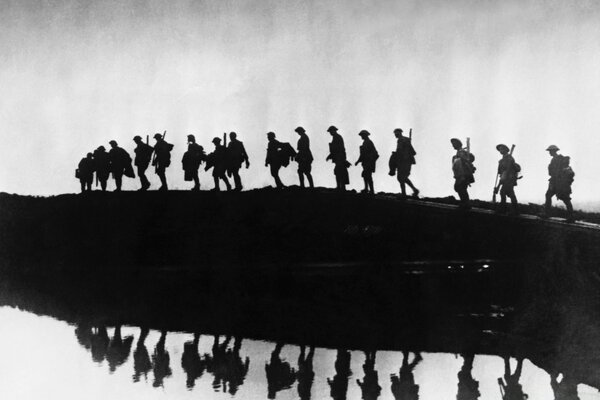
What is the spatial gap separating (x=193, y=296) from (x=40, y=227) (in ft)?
48.8

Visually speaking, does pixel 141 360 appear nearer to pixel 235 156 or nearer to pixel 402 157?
pixel 402 157

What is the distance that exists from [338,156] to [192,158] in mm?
6780

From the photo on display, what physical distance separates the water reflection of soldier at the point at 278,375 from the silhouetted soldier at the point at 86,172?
23802 millimetres

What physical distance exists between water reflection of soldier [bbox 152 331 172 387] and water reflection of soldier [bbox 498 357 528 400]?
4789 millimetres

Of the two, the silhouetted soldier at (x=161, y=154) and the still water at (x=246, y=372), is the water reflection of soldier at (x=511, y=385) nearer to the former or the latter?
the still water at (x=246, y=372)

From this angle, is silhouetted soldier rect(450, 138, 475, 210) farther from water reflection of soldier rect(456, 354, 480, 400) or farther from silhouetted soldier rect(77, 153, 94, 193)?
silhouetted soldier rect(77, 153, 94, 193)

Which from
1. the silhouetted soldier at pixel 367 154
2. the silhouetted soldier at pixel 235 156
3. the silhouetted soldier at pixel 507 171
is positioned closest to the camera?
the silhouetted soldier at pixel 507 171

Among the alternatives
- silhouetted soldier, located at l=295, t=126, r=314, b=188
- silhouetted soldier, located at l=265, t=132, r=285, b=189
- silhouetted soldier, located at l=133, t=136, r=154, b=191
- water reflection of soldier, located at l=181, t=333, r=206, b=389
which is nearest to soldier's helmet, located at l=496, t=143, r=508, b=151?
silhouetted soldier, located at l=295, t=126, r=314, b=188

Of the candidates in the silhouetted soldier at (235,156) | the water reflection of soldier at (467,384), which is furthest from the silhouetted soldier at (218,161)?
the water reflection of soldier at (467,384)

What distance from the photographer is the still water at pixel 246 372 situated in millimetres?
9938

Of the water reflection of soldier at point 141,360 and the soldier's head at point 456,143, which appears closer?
the water reflection of soldier at point 141,360

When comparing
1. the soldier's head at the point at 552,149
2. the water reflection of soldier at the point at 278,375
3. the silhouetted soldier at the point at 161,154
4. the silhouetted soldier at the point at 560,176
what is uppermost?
the silhouetted soldier at the point at 161,154

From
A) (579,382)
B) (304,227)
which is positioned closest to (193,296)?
(304,227)

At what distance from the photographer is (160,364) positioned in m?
11.9
